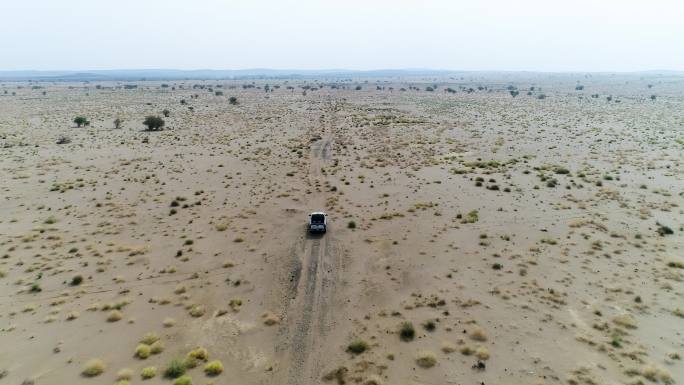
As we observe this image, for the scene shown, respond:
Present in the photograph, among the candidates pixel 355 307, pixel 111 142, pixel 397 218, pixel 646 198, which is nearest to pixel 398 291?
pixel 355 307

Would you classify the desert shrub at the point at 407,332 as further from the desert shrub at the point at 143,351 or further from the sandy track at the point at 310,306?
the desert shrub at the point at 143,351

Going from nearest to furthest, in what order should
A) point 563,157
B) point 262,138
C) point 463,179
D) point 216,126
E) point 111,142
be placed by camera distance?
point 463,179 → point 563,157 → point 111,142 → point 262,138 → point 216,126

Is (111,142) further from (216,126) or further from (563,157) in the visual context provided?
(563,157)

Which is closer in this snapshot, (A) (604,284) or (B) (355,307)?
(B) (355,307)

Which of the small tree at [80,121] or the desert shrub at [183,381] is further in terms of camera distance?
the small tree at [80,121]

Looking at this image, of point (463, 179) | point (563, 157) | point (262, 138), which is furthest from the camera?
point (262, 138)

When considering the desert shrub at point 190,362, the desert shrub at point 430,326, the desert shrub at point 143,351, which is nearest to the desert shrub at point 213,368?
the desert shrub at point 190,362
